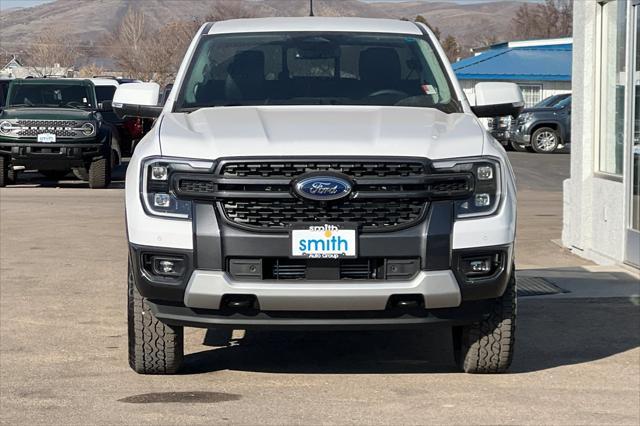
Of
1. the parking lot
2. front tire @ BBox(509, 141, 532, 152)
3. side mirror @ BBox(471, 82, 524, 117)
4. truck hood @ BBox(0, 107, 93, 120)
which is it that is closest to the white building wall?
the parking lot

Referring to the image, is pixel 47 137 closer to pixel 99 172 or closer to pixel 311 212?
pixel 99 172

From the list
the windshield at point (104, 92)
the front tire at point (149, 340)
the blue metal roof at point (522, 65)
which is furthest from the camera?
the blue metal roof at point (522, 65)

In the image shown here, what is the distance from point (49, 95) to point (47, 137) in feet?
4.97

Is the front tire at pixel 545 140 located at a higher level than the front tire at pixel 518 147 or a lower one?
higher

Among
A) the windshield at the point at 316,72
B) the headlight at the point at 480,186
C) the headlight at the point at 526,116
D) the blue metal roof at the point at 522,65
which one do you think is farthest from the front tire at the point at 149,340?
the blue metal roof at the point at 522,65

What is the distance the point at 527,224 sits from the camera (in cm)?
1639

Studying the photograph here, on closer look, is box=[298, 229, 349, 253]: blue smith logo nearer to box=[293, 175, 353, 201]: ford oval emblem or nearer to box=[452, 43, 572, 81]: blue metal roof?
box=[293, 175, 353, 201]: ford oval emblem

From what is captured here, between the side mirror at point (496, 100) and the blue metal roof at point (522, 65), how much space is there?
39.0 m

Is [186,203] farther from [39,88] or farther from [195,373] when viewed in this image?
[39,88]

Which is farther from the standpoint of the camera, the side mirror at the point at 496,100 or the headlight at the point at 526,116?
the headlight at the point at 526,116

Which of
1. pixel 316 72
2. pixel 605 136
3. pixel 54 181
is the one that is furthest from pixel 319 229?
pixel 54 181

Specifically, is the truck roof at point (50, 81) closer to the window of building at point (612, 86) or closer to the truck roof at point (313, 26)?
the window of building at point (612, 86)

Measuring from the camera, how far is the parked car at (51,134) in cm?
2231

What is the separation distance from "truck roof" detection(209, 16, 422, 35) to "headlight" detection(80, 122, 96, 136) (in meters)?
13.8
